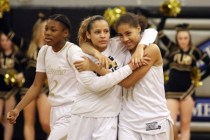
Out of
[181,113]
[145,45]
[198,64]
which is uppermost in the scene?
[145,45]

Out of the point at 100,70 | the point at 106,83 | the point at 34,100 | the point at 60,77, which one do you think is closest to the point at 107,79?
the point at 106,83

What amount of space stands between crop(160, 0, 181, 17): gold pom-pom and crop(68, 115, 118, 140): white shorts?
12.8 ft

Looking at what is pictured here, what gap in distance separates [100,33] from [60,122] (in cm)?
96

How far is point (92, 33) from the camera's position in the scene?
4.61 m

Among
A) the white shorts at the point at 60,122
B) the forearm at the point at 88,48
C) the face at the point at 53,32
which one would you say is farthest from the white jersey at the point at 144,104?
the face at the point at 53,32

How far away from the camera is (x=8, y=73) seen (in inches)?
332

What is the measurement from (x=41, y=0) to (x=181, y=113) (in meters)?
2.53

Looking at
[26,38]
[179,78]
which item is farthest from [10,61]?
[179,78]

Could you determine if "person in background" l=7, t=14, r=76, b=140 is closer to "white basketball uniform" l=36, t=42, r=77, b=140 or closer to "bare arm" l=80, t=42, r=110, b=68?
"white basketball uniform" l=36, t=42, r=77, b=140

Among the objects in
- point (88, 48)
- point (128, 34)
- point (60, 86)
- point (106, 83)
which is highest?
point (128, 34)

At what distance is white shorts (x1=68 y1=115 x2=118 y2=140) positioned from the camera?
4.53 meters

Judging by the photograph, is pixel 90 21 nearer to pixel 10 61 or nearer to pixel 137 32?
pixel 137 32

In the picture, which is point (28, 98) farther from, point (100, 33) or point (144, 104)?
Result: point (144, 104)

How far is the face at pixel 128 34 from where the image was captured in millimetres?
4512
